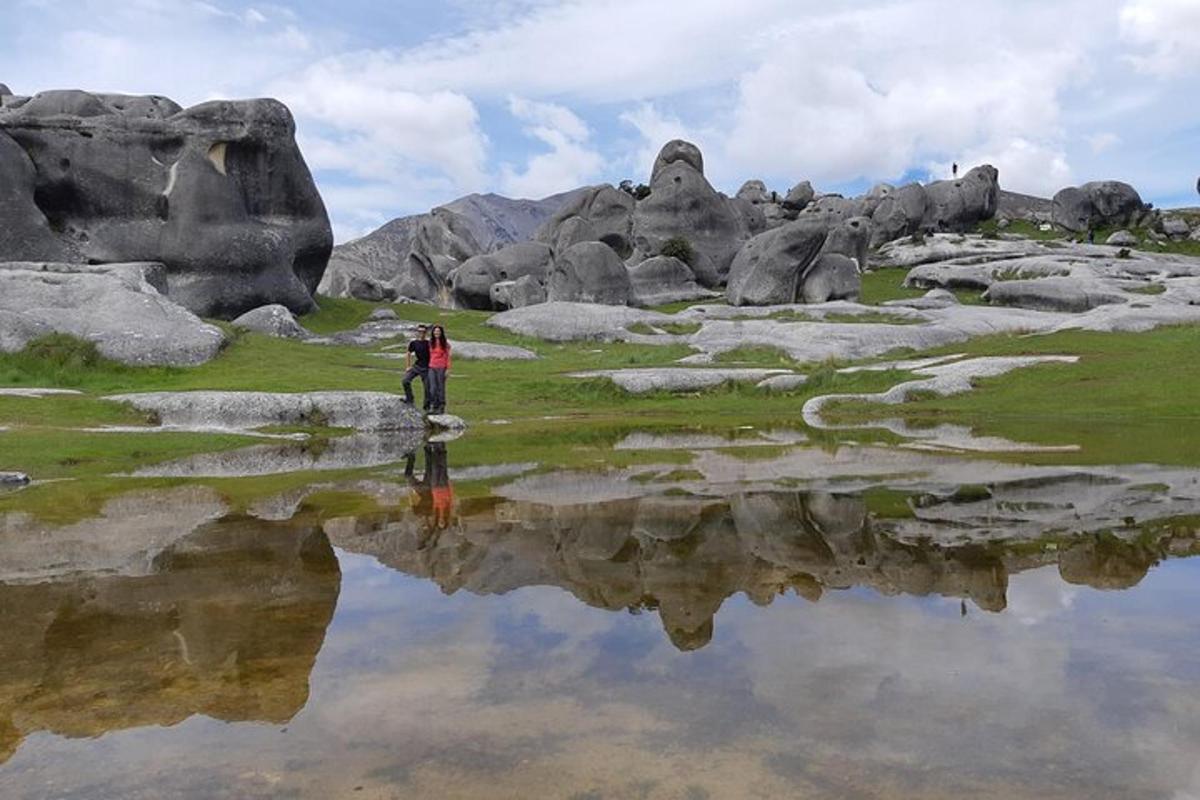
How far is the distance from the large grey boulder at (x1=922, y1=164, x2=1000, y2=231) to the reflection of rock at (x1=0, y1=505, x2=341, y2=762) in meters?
130

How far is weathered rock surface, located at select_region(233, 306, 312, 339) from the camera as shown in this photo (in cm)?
5409

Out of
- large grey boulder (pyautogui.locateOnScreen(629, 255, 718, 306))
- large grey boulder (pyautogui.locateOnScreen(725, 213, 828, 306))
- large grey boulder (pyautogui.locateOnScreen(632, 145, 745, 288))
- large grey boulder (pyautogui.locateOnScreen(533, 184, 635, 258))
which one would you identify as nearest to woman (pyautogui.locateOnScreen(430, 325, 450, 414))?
large grey boulder (pyautogui.locateOnScreen(725, 213, 828, 306))

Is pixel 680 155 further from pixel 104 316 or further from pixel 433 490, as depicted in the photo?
pixel 433 490

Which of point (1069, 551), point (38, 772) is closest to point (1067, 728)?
point (1069, 551)

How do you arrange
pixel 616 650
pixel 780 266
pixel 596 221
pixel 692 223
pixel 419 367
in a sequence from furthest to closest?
pixel 596 221 → pixel 692 223 → pixel 780 266 → pixel 419 367 → pixel 616 650

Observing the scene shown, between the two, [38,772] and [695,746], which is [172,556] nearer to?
[38,772]

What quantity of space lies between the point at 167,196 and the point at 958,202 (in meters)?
104

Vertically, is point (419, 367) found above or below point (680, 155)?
below

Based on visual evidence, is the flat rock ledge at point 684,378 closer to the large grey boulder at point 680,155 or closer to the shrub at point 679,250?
the shrub at point 679,250

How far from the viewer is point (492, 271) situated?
A: 9469 centimetres

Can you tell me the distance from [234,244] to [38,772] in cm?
5638

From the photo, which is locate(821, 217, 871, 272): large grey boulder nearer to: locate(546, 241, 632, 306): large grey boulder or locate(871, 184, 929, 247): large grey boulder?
locate(546, 241, 632, 306): large grey boulder

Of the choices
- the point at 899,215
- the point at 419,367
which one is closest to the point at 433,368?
the point at 419,367

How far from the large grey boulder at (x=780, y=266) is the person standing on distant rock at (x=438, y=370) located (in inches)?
1673
